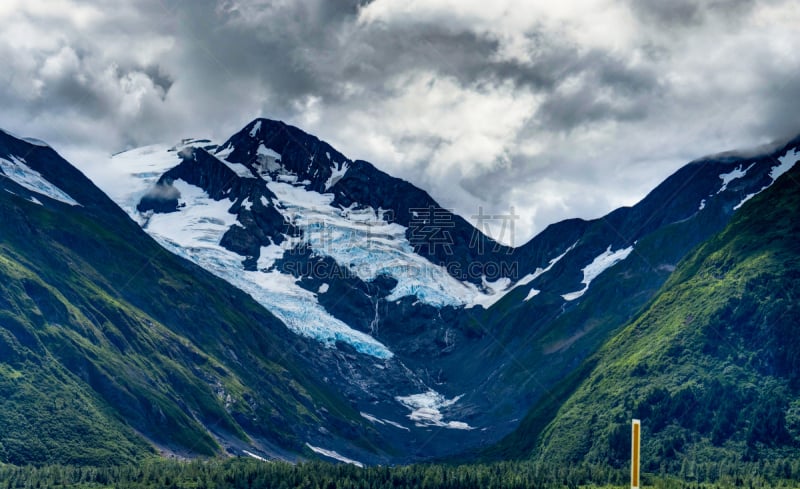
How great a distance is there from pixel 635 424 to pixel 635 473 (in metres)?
2.65

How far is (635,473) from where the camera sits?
133 feet

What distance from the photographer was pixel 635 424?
39344 mm
